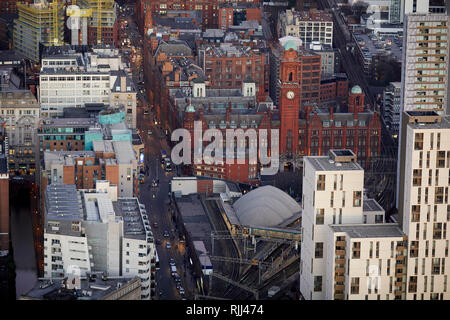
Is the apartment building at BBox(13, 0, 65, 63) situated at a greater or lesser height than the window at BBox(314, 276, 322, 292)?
greater

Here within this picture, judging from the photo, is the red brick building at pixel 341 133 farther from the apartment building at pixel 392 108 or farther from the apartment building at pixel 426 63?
the apartment building at pixel 426 63

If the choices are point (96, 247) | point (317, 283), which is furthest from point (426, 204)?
point (96, 247)

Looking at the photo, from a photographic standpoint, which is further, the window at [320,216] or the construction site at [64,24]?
the construction site at [64,24]

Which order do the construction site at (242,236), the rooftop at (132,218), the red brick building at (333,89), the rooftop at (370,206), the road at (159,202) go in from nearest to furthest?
the rooftop at (132,218) → the construction site at (242,236) → the rooftop at (370,206) → the road at (159,202) → the red brick building at (333,89)

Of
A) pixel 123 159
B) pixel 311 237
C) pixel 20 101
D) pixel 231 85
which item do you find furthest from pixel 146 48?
pixel 311 237

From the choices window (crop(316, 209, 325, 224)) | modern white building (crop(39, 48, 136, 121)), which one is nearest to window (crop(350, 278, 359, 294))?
window (crop(316, 209, 325, 224))

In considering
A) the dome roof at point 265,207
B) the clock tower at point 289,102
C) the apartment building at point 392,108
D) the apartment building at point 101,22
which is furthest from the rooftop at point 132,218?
the apartment building at point 101,22

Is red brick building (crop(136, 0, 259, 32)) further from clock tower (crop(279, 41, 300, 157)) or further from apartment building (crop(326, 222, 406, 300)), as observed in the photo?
apartment building (crop(326, 222, 406, 300))
